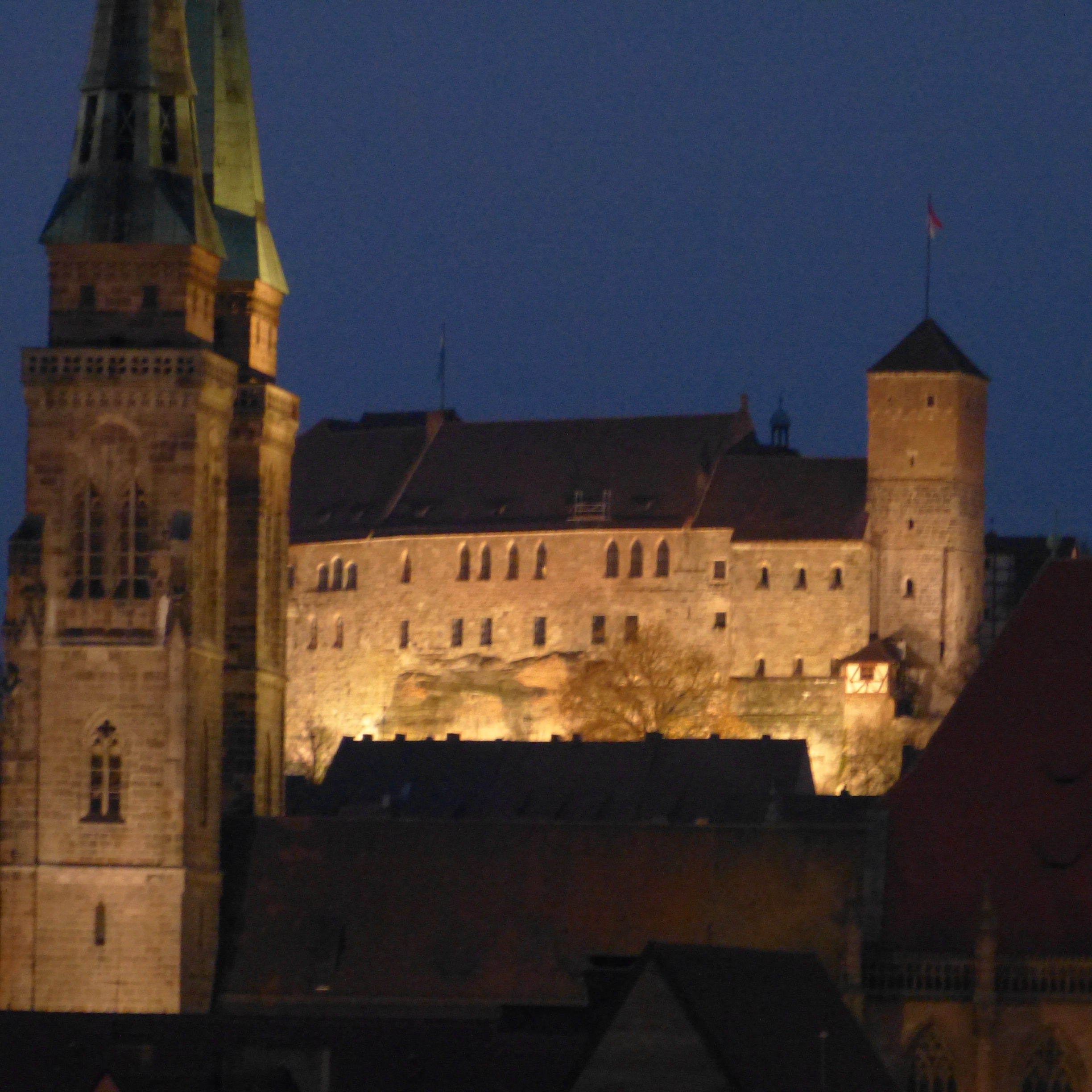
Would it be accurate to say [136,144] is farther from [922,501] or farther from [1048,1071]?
[922,501]

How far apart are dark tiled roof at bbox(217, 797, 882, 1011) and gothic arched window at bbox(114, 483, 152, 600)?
4.87 meters

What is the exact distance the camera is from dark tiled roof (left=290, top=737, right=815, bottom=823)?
124938 mm

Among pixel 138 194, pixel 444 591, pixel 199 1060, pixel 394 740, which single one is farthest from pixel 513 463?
pixel 199 1060

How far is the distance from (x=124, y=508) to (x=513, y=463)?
97650 mm

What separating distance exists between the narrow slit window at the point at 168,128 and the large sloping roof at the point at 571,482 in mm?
87721

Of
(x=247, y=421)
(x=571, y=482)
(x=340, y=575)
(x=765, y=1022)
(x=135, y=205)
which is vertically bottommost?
(x=765, y=1022)

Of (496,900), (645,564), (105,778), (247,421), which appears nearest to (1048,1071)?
(496,900)

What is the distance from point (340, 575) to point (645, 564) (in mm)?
11970

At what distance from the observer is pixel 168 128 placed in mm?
86812

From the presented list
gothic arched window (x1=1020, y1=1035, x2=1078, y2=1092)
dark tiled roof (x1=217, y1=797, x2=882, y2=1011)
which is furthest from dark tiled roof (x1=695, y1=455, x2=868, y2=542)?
gothic arched window (x1=1020, y1=1035, x2=1078, y2=1092)

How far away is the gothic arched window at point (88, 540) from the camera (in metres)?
84.6

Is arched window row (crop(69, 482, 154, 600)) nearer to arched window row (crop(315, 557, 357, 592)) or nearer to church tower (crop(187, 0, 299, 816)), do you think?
church tower (crop(187, 0, 299, 816))

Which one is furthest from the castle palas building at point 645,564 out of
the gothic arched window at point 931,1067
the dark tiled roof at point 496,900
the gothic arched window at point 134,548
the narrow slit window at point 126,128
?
the gothic arched window at point 931,1067

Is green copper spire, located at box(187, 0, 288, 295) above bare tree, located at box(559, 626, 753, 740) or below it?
below
